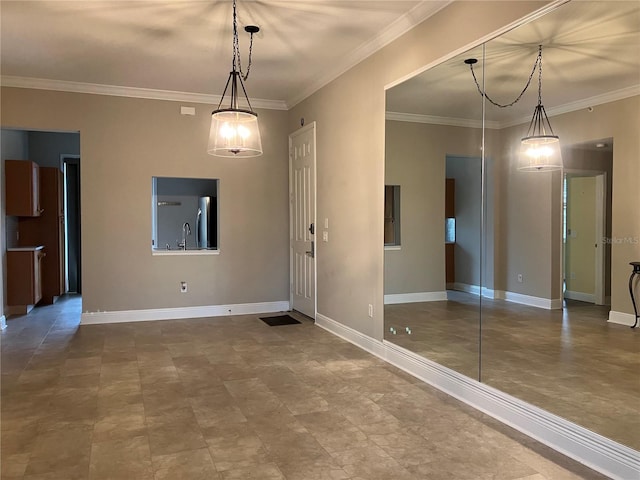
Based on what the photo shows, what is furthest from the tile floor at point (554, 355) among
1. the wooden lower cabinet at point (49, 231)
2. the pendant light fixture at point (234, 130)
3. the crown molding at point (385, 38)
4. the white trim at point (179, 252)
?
the wooden lower cabinet at point (49, 231)

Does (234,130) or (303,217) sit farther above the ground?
(234,130)

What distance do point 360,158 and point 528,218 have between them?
192cm

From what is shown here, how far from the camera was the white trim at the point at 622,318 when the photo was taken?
8.05ft

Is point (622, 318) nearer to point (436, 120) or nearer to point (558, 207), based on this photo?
point (558, 207)

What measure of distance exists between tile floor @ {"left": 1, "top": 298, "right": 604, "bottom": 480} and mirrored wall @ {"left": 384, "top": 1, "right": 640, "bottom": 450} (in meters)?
0.41

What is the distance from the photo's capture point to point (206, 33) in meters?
4.19

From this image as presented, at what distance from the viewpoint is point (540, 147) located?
2910 mm

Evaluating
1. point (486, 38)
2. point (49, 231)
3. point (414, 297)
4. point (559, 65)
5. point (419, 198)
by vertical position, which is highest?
point (486, 38)

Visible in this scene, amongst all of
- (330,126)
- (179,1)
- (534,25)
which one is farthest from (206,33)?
(534,25)

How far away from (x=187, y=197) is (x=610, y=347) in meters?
5.97

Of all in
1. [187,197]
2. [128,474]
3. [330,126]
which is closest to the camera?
[128,474]

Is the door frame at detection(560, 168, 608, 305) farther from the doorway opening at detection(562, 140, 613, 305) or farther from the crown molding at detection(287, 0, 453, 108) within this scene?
the crown molding at detection(287, 0, 453, 108)

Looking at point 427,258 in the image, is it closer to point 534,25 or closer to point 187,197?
point 534,25

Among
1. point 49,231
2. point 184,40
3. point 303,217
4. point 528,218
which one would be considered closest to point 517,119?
point 528,218
